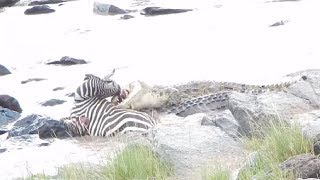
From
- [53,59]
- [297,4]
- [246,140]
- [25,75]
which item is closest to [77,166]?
[246,140]

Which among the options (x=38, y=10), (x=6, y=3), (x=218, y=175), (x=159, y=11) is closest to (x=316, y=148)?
(x=218, y=175)

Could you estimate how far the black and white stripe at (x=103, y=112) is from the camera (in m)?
10.7

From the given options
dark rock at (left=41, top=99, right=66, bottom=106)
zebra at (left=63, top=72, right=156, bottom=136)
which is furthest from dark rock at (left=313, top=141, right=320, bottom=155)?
dark rock at (left=41, top=99, right=66, bottom=106)

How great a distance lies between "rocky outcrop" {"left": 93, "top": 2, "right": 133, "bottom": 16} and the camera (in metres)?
22.9

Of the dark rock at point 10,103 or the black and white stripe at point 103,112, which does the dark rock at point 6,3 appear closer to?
the dark rock at point 10,103

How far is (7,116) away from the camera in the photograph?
12250 mm

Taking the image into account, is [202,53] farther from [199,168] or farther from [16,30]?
[199,168]

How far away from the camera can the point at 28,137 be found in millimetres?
10758

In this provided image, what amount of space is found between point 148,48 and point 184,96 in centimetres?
512

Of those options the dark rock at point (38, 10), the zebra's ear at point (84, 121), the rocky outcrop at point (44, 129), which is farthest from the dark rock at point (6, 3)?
the zebra's ear at point (84, 121)

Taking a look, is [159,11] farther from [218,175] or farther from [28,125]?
[218,175]

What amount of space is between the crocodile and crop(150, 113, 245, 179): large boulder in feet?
11.5

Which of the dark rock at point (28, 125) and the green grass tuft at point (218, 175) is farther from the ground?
the green grass tuft at point (218, 175)

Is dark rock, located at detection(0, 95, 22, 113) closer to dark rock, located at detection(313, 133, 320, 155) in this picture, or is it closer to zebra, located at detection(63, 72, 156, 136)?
zebra, located at detection(63, 72, 156, 136)
